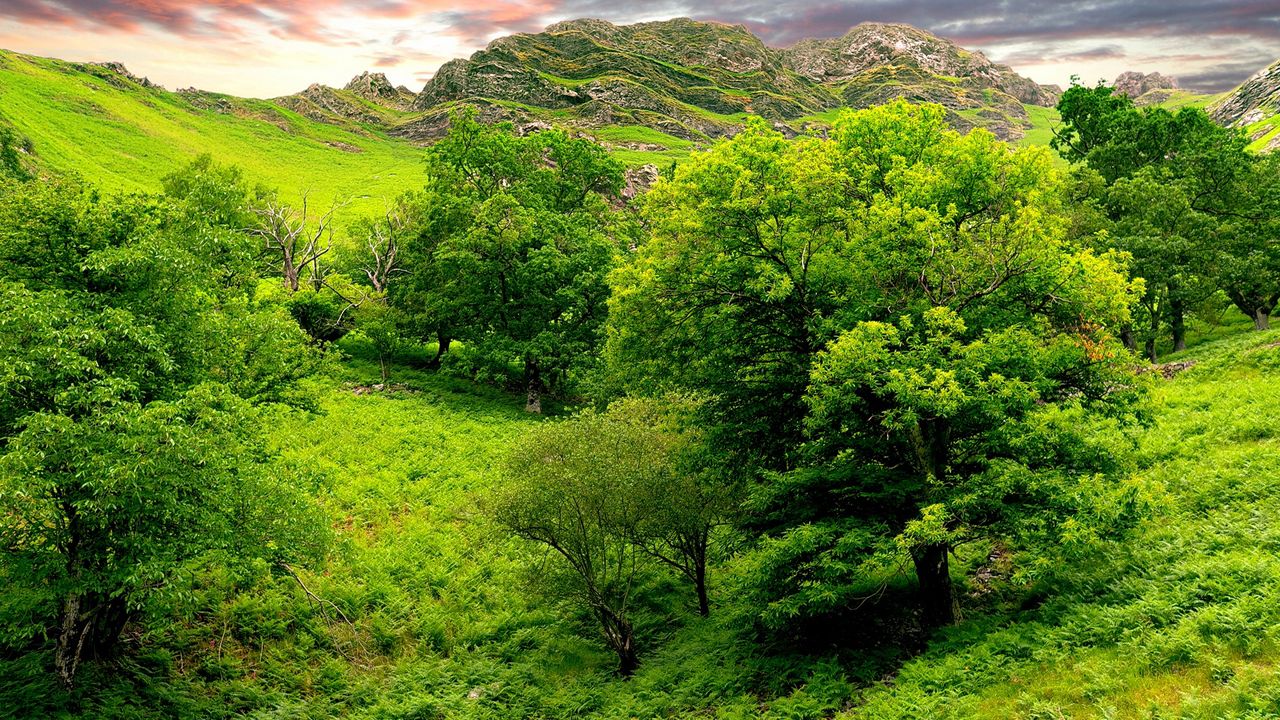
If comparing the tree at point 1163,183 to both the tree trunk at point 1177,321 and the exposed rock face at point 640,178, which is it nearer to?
the tree trunk at point 1177,321

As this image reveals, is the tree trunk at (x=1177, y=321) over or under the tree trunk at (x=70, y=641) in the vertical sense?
over

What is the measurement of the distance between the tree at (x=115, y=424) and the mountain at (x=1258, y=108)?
142047mm

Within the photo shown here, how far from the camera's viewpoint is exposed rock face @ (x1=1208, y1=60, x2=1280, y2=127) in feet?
436

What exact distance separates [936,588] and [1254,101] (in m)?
192

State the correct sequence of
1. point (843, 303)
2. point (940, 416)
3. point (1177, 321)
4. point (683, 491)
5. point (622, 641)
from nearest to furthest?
point (940, 416)
point (843, 303)
point (622, 641)
point (683, 491)
point (1177, 321)

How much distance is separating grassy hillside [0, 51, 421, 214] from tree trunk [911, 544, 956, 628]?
7692cm

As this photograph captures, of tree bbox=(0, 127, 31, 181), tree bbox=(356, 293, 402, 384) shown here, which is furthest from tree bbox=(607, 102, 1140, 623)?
tree bbox=(0, 127, 31, 181)

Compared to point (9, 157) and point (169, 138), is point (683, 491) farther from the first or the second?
point (169, 138)

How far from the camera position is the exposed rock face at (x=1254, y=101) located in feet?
436

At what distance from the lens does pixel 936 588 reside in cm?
1738

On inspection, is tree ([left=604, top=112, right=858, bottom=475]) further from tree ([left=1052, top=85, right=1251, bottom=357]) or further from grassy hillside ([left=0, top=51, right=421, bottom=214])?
grassy hillside ([left=0, top=51, right=421, bottom=214])

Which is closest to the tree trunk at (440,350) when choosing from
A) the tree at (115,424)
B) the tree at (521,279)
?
the tree at (521,279)

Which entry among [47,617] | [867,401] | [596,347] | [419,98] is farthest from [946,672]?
[419,98]

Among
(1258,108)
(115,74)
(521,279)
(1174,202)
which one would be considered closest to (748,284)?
(521,279)
